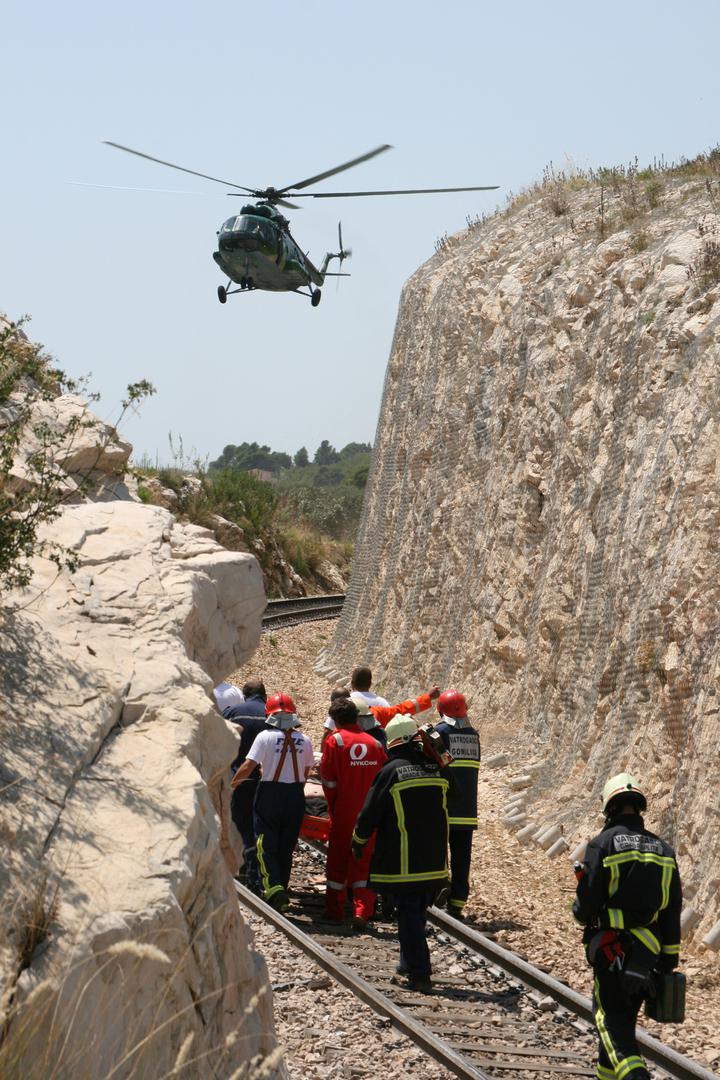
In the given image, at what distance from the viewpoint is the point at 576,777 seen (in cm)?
1490

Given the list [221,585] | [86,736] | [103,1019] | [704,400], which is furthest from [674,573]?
[103,1019]

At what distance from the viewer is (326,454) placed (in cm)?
16238

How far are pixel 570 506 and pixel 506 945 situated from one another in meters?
8.85

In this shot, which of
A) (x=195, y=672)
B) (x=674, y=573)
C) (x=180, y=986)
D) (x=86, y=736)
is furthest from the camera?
(x=674, y=573)

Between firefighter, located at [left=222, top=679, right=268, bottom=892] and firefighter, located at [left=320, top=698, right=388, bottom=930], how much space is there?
918 millimetres

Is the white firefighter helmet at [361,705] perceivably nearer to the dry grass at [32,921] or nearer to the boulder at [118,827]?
the boulder at [118,827]

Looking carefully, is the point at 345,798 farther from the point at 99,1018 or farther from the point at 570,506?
the point at 570,506

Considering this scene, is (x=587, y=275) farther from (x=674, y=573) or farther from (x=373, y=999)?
(x=373, y=999)

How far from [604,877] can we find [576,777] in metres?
8.54

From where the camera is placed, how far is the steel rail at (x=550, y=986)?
7.38m

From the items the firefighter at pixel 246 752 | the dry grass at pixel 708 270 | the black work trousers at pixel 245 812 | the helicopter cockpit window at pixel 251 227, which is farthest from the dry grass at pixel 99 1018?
the helicopter cockpit window at pixel 251 227

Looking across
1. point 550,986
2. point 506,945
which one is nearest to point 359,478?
point 506,945

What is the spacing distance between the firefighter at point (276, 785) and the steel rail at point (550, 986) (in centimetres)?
136

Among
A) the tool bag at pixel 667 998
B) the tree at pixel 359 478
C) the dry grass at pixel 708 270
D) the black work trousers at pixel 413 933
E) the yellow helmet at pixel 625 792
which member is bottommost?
the black work trousers at pixel 413 933
